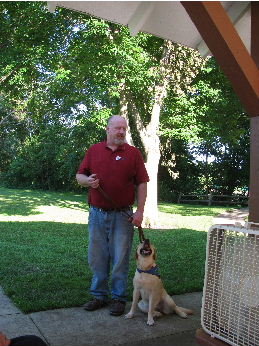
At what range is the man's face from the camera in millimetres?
4293

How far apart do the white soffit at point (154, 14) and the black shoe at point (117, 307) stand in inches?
105

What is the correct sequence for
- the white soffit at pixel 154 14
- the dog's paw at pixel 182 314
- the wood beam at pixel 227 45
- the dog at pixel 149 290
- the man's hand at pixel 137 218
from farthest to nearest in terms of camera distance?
the man's hand at pixel 137 218 < the dog's paw at pixel 182 314 < the dog at pixel 149 290 < the white soffit at pixel 154 14 < the wood beam at pixel 227 45

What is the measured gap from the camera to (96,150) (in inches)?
175

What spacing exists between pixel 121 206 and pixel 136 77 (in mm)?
7853

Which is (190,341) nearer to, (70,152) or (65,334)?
(65,334)

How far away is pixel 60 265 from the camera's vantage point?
6.38 meters

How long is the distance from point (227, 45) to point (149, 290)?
2465 millimetres

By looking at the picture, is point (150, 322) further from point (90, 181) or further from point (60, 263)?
point (60, 263)

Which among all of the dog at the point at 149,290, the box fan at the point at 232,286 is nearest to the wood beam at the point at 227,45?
the box fan at the point at 232,286

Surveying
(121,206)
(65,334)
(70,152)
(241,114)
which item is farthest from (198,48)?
(70,152)

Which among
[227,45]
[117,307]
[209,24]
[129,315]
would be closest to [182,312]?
[129,315]

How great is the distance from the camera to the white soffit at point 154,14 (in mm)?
3484

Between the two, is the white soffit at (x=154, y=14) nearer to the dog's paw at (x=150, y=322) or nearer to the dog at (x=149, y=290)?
the dog at (x=149, y=290)

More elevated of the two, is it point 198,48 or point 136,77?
point 136,77
